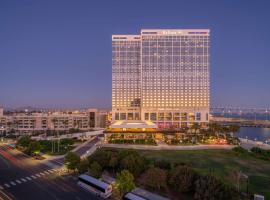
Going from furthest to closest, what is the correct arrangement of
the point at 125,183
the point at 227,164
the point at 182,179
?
the point at 227,164
the point at 125,183
the point at 182,179

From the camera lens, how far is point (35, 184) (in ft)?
139

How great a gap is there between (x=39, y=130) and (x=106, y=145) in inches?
2438

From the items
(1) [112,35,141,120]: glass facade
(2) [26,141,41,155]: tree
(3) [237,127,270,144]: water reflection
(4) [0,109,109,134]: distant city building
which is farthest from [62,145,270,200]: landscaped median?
(4) [0,109,109,134]: distant city building

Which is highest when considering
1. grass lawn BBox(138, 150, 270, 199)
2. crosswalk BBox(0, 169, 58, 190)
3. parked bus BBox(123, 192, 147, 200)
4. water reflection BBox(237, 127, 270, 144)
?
parked bus BBox(123, 192, 147, 200)

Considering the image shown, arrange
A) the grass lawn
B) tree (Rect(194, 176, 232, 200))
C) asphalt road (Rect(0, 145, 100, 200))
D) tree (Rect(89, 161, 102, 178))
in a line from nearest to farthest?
tree (Rect(194, 176, 232, 200)), asphalt road (Rect(0, 145, 100, 200)), the grass lawn, tree (Rect(89, 161, 102, 178))

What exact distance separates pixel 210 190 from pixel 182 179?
4.70m

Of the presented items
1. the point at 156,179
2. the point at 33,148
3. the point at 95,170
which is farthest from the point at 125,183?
the point at 33,148

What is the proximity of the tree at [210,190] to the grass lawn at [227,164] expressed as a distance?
7931 mm

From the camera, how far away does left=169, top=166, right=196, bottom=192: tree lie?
3447cm

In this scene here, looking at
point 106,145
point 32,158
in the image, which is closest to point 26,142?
point 32,158

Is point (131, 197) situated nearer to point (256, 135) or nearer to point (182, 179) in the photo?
point (182, 179)

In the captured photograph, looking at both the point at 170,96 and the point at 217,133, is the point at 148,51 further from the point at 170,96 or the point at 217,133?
the point at 217,133

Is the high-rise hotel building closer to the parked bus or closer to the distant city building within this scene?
the distant city building

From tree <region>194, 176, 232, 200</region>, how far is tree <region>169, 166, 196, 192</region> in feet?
6.34
